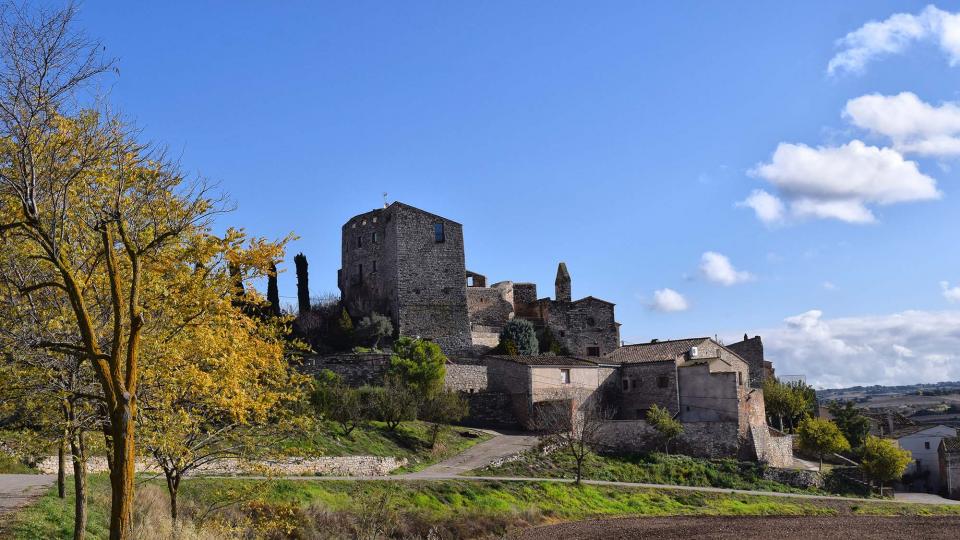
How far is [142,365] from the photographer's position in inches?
618

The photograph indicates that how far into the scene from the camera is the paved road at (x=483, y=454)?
39831 millimetres

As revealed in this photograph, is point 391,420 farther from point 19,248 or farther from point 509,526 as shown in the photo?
point 19,248

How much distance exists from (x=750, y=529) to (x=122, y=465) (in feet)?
93.0

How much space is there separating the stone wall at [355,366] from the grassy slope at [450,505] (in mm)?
16345

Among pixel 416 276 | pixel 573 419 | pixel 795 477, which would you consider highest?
pixel 416 276

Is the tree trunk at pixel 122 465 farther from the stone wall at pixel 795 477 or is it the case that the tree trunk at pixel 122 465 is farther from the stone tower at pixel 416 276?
the stone tower at pixel 416 276

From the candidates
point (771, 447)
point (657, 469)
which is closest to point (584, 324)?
point (771, 447)

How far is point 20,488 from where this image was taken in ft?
78.8

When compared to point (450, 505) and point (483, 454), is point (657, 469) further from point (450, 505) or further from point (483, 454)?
point (450, 505)

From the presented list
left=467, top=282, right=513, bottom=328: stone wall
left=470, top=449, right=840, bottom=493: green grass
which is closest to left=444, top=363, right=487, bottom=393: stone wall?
left=470, top=449, right=840, bottom=493: green grass

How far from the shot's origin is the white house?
6300cm

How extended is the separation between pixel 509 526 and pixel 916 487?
4306cm

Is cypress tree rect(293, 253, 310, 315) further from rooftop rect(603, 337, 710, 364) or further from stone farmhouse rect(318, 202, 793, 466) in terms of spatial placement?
rooftop rect(603, 337, 710, 364)

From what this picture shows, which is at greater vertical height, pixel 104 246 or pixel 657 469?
pixel 104 246
